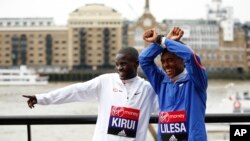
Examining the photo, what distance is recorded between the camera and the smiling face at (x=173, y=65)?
4.97 feet

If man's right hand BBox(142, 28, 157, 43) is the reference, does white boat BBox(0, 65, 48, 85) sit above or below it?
below

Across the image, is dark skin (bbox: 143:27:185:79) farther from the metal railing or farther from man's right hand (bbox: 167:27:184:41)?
the metal railing

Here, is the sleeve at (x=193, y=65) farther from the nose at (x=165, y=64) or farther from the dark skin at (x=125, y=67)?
the dark skin at (x=125, y=67)

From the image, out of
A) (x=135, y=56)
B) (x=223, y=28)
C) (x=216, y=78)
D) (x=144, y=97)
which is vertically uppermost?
(x=135, y=56)

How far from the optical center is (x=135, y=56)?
5.30 ft

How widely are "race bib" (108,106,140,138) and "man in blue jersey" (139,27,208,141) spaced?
0.09 m

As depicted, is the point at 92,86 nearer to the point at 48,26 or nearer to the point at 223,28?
the point at 48,26

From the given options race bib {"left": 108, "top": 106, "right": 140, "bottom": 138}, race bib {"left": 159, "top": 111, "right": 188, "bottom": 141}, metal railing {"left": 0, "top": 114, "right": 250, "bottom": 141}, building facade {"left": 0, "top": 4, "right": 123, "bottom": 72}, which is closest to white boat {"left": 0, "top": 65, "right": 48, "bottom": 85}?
building facade {"left": 0, "top": 4, "right": 123, "bottom": 72}

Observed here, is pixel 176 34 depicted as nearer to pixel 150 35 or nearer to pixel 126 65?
pixel 150 35

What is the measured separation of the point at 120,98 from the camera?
158cm

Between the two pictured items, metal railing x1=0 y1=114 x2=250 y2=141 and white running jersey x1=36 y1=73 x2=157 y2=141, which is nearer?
white running jersey x1=36 y1=73 x2=157 y2=141

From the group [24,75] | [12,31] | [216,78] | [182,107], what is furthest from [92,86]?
[12,31]

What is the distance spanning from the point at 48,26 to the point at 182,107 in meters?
45.3

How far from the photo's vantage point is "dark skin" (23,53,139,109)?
160 cm
